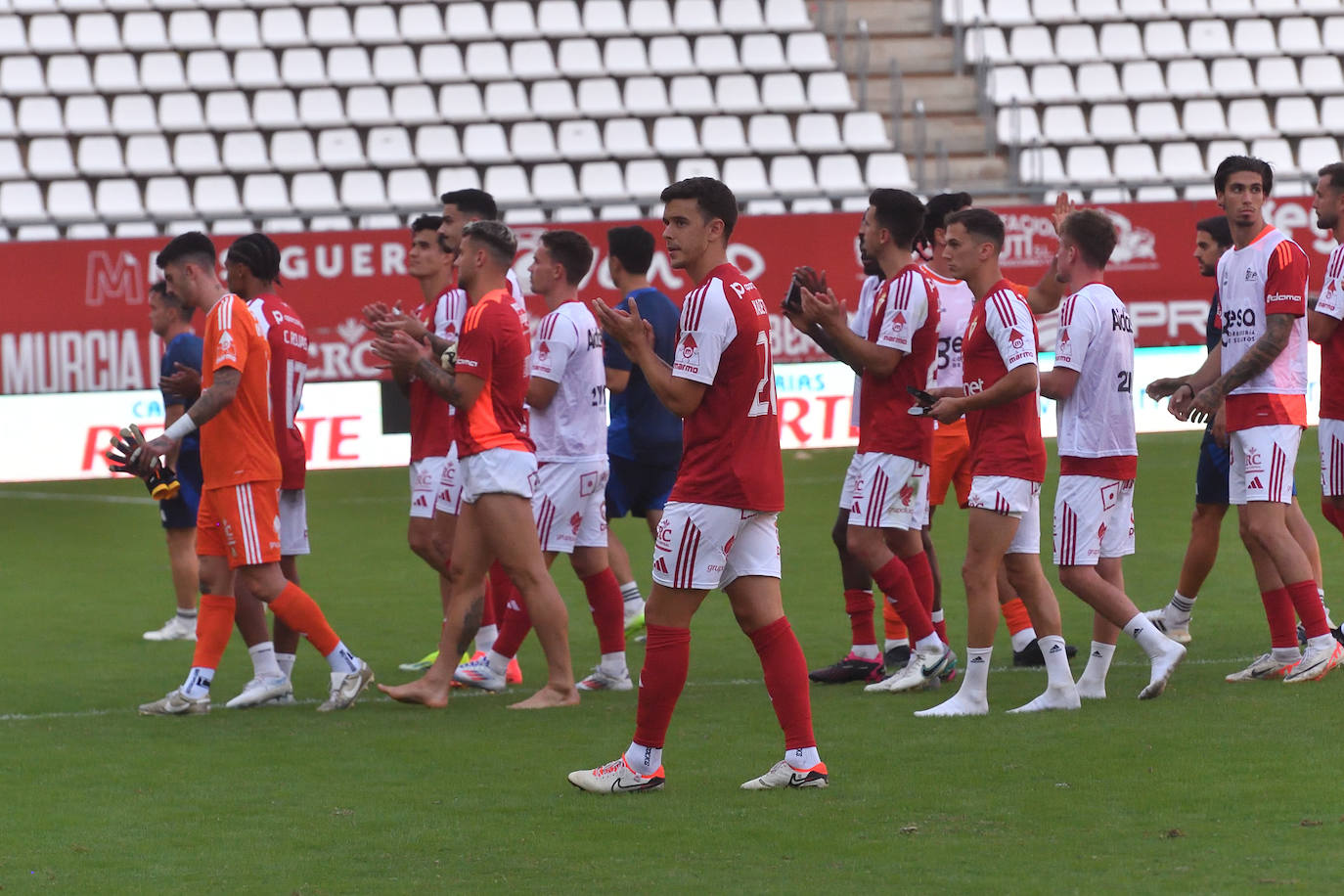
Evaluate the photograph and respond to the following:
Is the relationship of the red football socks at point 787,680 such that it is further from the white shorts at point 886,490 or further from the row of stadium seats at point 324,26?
the row of stadium seats at point 324,26

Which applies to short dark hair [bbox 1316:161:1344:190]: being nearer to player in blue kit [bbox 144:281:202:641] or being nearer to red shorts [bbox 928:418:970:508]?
red shorts [bbox 928:418:970:508]

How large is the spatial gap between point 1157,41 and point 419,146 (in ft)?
34.6

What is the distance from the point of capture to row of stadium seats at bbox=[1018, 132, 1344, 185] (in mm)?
22891

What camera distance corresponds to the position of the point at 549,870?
506 cm

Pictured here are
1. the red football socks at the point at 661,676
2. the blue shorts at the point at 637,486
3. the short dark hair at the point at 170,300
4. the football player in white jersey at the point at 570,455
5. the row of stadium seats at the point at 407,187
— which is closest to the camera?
the red football socks at the point at 661,676

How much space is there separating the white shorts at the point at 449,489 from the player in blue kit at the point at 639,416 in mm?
887

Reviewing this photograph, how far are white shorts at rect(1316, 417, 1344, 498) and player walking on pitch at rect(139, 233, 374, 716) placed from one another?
4273mm

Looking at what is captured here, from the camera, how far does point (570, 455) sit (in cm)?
838

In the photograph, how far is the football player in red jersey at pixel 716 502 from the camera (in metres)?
5.85

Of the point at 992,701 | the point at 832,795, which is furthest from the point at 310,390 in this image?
the point at 832,795

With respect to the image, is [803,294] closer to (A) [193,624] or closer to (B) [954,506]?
(A) [193,624]

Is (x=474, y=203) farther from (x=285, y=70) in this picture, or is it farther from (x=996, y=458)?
(x=285, y=70)

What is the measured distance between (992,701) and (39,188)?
16.9 metres

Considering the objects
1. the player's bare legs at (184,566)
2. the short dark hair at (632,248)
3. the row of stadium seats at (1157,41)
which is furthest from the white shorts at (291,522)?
the row of stadium seats at (1157,41)
